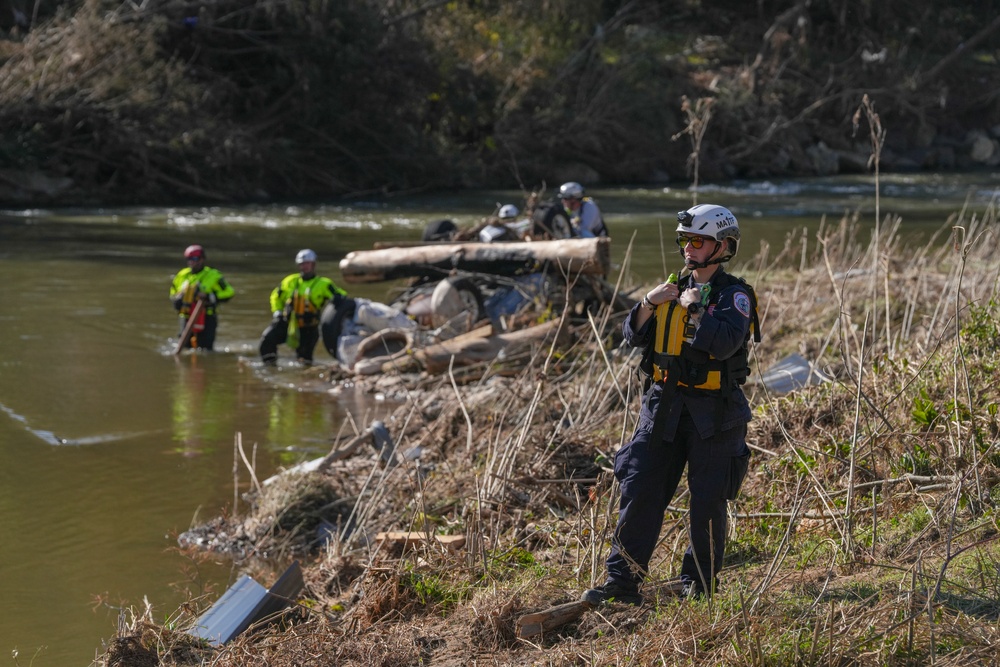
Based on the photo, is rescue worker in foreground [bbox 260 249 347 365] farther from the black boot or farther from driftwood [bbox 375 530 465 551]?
the black boot

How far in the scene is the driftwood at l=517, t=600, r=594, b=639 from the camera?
16.6 feet

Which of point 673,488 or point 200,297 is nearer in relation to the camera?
point 673,488

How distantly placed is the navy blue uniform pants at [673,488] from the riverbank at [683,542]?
0.17 meters

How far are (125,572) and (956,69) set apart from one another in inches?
1861

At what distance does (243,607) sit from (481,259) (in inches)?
322

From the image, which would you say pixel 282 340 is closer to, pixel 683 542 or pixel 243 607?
pixel 243 607

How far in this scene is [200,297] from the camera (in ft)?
48.9

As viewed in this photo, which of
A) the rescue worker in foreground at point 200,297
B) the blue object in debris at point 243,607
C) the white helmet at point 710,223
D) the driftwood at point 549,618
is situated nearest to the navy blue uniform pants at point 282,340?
the rescue worker in foreground at point 200,297

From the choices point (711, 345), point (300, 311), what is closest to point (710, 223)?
point (711, 345)

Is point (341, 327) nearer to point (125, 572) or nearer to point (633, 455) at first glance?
point (125, 572)

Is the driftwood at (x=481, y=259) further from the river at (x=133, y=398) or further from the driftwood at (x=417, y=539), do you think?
the driftwood at (x=417, y=539)

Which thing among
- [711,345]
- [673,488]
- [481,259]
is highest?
[711,345]

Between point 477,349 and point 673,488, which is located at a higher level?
point 673,488

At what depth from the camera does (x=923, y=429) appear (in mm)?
6340
